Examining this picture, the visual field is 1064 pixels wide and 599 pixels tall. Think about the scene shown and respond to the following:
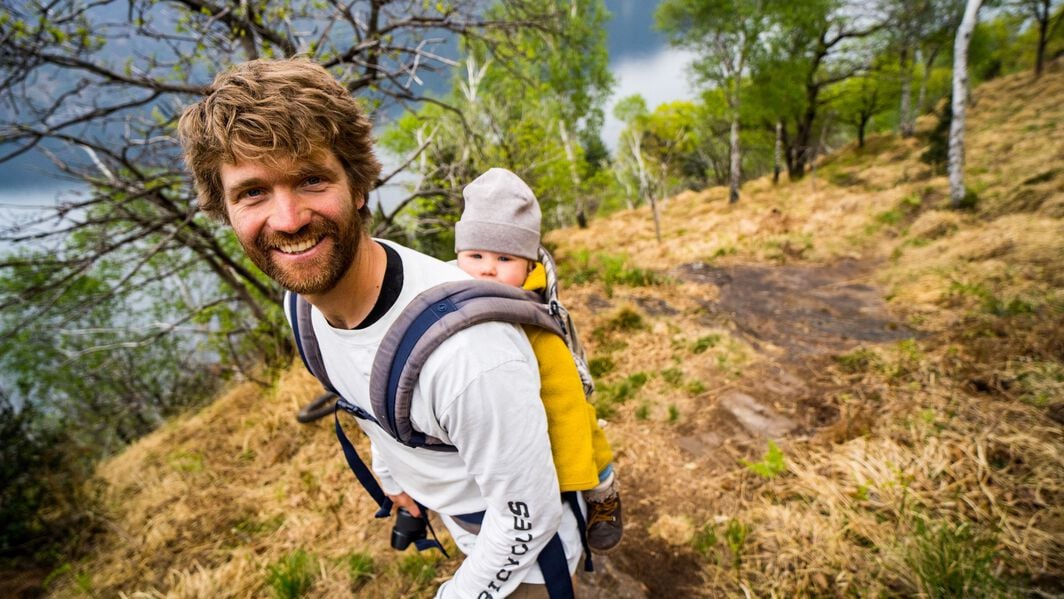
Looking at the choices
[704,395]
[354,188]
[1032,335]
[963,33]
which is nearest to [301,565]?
[354,188]

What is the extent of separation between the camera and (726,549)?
263cm

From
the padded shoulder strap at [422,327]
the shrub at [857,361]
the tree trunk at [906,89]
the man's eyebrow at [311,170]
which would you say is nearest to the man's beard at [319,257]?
the man's eyebrow at [311,170]

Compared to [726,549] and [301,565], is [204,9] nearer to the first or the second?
[301,565]

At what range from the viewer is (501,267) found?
2223 millimetres

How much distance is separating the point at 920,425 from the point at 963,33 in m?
9.98

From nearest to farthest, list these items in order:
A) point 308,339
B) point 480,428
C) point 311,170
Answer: point 480,428 → point 311,170 → point 308,339

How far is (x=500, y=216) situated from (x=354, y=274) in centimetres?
101

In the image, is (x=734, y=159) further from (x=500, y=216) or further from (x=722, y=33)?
(x=500, y=216)

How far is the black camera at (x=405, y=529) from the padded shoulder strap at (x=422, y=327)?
3.58 ft

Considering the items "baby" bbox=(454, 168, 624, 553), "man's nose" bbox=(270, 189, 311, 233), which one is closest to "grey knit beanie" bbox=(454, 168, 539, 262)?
"baby" bbox=(454, 168, 624, 553)

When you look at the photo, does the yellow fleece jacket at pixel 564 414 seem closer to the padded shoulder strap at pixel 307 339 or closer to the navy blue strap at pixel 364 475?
the padded shoulder strap at pixel 307 339

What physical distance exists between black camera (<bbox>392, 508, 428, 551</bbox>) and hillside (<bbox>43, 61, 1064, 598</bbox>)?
0.86 metres

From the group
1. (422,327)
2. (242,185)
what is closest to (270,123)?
(242,185)

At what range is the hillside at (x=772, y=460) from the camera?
7.62 ft
